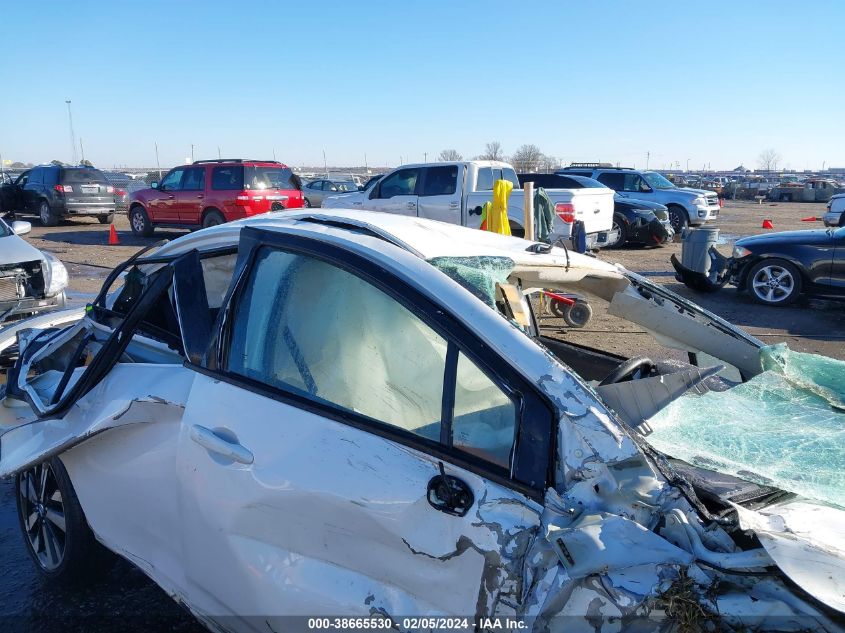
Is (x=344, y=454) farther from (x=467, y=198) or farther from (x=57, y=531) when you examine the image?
(x=467, y=198)

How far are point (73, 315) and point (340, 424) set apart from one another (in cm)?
364

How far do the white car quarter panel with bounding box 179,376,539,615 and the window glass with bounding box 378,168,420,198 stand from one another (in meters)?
11.1

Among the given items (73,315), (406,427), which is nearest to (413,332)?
(406,427)

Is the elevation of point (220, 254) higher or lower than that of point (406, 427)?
higher

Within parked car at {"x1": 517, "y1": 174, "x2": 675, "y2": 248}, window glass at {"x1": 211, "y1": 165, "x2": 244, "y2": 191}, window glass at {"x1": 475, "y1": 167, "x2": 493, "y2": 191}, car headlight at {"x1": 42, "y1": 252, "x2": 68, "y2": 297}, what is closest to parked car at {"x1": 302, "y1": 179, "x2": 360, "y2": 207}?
window glass at {"x1": 211, "y1": 165, "x2": 244, "y2": 191}

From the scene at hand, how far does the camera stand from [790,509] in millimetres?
1752

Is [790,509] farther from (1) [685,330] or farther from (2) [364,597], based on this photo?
(1) [685,330]

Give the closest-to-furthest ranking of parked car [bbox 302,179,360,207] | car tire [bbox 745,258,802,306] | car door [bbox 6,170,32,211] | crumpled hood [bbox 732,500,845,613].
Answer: crumpled hood [bbox 732,500,845,613] < car tire [bbox 745,258,802,306] < car door [bbox 6,170,32,211] < parked car [bbox 302,179,360,207]

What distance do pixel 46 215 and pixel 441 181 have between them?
14.0m

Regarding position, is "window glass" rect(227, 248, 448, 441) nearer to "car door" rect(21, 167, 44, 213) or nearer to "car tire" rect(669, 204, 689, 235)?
"car tire" rect(669, 204, 689, 235)

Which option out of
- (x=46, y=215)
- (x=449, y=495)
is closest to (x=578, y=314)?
(x=449, y=495)

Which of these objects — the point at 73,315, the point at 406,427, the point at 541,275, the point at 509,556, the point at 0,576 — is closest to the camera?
the point at 509,556

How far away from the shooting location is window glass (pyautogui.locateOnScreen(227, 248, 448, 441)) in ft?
6.79

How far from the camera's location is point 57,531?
10.4 feet
